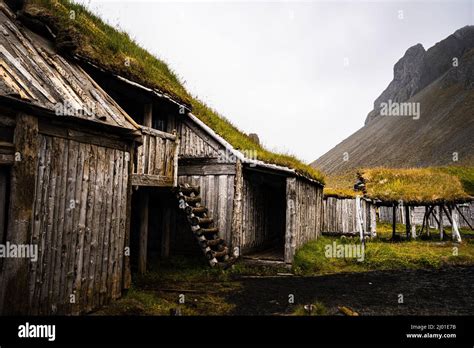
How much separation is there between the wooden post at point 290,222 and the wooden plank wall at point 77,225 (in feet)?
18.8

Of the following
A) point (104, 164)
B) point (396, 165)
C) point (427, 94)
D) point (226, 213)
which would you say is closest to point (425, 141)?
point (396, 165)

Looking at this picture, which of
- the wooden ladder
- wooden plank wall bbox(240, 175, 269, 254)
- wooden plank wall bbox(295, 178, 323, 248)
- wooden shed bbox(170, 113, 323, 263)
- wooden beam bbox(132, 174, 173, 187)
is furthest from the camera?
wooden plank wall bbox(295, 178, 323, 248)

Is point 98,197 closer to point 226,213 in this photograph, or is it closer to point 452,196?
point 226,213

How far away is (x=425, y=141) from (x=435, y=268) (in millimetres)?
68517

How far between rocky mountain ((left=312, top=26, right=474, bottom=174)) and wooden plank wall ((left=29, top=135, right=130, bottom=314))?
41.6 metres

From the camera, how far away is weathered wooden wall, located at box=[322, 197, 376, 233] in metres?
19.5

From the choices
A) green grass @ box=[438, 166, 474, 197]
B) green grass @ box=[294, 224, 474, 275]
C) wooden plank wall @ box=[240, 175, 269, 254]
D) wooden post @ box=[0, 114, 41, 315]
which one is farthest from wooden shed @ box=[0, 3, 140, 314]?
green grass @ box=[438, 166, 474, 197]

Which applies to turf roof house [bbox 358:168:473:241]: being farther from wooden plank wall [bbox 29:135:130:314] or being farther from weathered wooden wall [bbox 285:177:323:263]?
wooden plank wall [bbox 29:135:130:314]

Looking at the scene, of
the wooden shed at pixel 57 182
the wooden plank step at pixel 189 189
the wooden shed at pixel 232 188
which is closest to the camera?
the wooden shed at pixel 57 182

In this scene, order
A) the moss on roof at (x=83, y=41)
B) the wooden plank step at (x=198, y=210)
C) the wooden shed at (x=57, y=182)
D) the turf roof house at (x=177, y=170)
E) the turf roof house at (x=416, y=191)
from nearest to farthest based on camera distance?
the wooden shed at (x=57, y=182) → the moss on roof at (x=83, y=41) → the turf roof house at (x=177, y=170) → the wooden plank step at (x=198, y=210) → the turf roof house at (x=416, y=191)

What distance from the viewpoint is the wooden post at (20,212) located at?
500 cm

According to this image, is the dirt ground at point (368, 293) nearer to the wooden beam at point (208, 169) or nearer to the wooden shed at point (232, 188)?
the wooden shed at point (232, 188)

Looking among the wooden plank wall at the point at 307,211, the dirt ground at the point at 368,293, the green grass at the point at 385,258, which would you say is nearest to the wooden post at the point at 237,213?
the dirt ground at the point at 368,293

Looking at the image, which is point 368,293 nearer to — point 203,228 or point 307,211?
point 203,228
